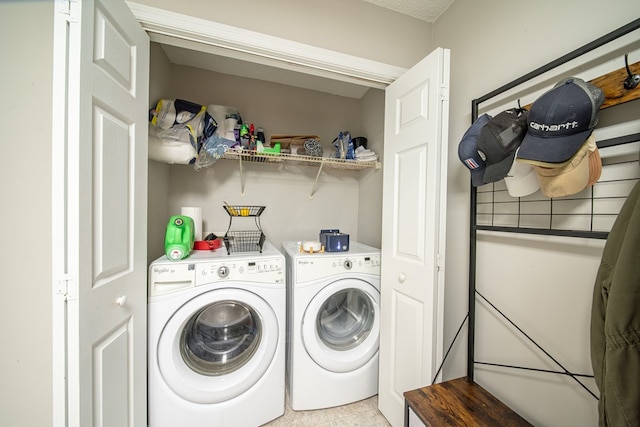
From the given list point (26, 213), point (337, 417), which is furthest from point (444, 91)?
point (337, 417)

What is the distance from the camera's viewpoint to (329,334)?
1560 mm

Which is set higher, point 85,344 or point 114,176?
point 114,176

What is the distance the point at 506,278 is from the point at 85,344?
1711 mm

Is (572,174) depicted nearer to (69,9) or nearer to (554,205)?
(554,205)

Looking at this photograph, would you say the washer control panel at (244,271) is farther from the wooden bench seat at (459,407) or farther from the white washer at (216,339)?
the wooden bench seat at (459,407)

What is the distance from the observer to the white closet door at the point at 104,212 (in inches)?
26.9

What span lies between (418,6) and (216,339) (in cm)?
246

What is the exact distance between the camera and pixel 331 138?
2314mm

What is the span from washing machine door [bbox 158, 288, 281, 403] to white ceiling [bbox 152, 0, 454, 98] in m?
1.55

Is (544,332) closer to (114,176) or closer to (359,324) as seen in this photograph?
(359,324)

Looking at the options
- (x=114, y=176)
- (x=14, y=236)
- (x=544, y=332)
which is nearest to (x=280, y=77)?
(x=114, y=176)

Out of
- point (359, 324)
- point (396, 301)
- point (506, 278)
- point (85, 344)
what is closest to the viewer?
point (85, 344)

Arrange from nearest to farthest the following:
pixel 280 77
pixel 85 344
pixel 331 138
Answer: pixel 85 344
pixel 280 77
pixel 331 138

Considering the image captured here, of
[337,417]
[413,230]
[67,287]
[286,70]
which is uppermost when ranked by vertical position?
[286,70]
